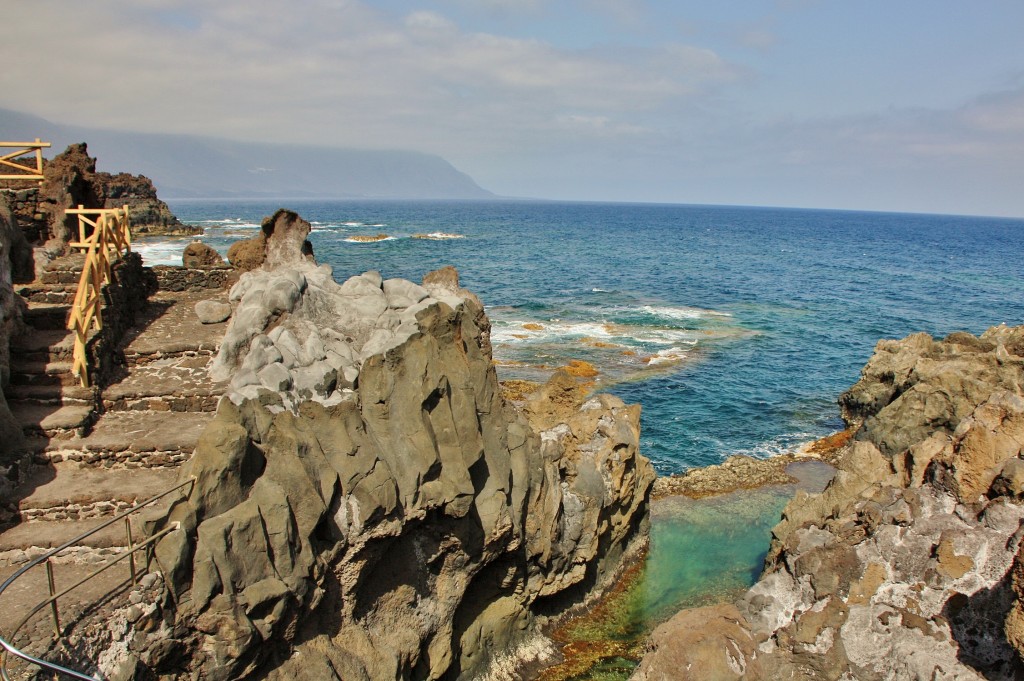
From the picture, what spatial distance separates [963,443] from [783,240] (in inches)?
6403

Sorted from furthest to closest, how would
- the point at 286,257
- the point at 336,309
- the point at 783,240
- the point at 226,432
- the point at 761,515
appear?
the point at 783,240, the point at 761,515, the point at 286,257, the point at 336,309, the point at 226,432

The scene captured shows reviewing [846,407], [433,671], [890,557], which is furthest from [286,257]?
[846,407]

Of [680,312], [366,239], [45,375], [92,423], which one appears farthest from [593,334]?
[366,239]

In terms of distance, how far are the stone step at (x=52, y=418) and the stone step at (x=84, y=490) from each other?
2.51 feet

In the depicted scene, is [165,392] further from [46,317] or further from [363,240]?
[363,240]

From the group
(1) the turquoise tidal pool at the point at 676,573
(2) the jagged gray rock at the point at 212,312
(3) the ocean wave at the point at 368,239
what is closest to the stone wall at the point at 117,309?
(2) the jagged gray rock at the point at 212,312

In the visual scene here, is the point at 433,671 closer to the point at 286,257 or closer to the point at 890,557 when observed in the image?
the point at 890,557

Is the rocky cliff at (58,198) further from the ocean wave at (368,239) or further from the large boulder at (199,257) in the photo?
the ocean wave at (368,239)

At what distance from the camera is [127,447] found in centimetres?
1386

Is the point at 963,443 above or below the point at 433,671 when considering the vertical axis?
above

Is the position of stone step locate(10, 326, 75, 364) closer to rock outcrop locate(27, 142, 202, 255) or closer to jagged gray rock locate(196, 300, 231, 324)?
jagged gray rock locate(196, 300, 231, 324)

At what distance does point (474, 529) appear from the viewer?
15469 millimetres

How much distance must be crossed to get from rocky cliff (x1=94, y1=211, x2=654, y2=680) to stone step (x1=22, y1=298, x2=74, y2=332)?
4709 millimetres

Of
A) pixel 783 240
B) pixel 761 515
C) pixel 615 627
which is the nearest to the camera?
pixel 615 627
